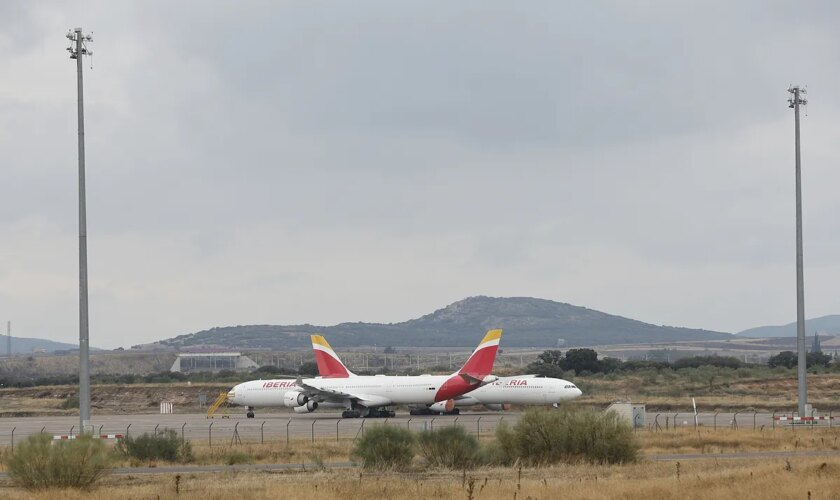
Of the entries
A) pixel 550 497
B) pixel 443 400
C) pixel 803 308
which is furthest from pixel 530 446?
pixel 443 400

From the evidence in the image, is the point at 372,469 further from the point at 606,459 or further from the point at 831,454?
the point at 831,454

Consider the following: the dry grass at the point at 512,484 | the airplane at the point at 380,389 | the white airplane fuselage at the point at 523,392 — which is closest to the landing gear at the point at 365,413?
the airplane at the point at 380,389

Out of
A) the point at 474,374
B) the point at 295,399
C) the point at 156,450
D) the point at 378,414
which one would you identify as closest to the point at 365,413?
the point at 378,414

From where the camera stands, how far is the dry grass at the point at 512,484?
25.5m

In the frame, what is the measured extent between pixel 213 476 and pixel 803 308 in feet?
101

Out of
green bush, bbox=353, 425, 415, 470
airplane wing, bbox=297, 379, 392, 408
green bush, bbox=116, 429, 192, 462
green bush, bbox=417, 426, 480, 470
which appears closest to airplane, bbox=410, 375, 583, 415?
airplane wing, bbox=297, 379, 392, 408

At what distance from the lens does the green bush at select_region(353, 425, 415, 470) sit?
3572 cm

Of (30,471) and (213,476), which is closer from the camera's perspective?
(30,471)

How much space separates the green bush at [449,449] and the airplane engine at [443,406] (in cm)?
4173

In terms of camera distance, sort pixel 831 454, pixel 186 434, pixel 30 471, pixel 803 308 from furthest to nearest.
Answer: pixel 186 434, pixel 803 308, pixel 831 454, pixel 30 471

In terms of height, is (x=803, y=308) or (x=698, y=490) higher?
(x=803, y=308)

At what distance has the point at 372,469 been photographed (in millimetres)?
34781

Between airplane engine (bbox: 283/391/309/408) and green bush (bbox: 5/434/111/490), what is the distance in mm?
51253

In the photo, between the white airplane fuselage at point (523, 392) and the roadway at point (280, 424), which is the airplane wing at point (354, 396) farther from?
the white airplane fuselage at point (523, 392)
